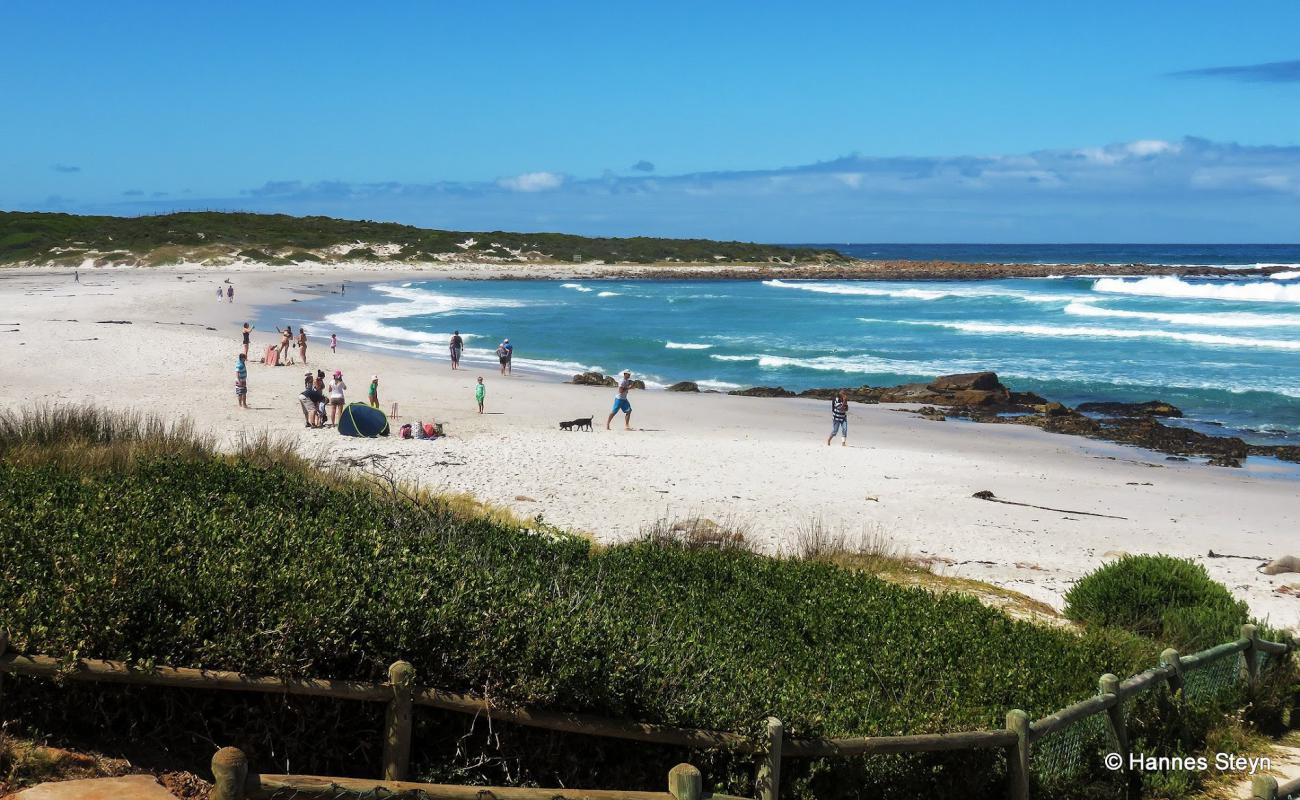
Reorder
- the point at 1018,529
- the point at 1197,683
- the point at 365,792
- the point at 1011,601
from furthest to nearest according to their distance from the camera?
1. the point at 1018,529
2. the point at 1011,601
3. the point at 1197,683
4. the point at 365,792

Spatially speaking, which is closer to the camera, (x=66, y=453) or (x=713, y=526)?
(x=66, y=453)

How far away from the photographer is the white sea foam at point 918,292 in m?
72.2

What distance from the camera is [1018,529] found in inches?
607

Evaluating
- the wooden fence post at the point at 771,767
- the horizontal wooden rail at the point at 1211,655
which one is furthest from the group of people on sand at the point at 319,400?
the wooden fence post at the point at 771,767

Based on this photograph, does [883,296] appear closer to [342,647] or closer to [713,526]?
[713,526]

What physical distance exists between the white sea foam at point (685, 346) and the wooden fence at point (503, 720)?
37787 millimetres

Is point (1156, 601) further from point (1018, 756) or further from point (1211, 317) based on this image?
point (1211, 317)

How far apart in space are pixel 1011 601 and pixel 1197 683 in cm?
343

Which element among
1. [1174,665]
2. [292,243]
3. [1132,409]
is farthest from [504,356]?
[292,243]

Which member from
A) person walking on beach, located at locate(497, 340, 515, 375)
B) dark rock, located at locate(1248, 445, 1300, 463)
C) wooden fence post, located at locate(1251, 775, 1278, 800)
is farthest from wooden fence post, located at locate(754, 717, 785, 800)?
person walking on beach, located at locate(497, 340, 515, 375)

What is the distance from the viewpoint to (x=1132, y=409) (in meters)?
29.1

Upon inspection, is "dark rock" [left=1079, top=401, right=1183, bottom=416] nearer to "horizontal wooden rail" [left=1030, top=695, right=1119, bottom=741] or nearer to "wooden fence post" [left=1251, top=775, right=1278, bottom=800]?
"horizontal wooden rail" [left=1030, top=695, right=1119, bottom=741]

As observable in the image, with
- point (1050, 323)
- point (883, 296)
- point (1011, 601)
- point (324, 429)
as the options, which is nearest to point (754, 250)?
point (883, 296)

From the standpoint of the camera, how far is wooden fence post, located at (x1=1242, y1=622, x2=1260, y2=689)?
8.06m
